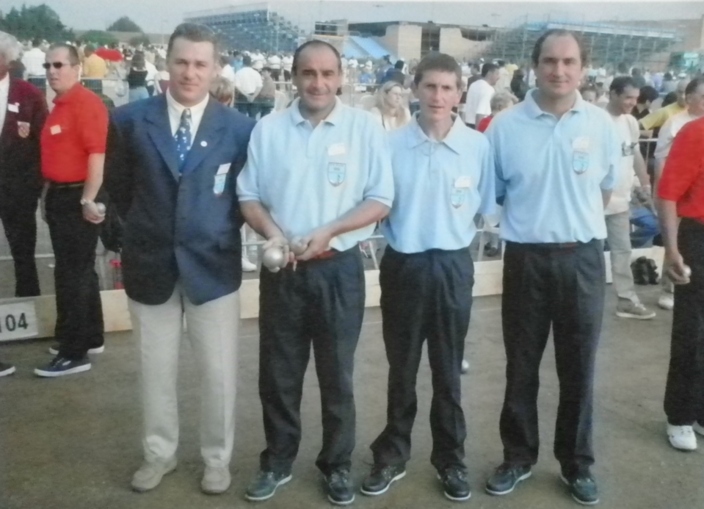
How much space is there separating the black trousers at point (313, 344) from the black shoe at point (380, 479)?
0.12m

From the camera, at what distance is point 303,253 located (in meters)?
2.66

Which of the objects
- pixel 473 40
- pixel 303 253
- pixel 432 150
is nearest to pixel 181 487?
pixel 303 253

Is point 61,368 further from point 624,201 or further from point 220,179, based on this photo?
point 624,201

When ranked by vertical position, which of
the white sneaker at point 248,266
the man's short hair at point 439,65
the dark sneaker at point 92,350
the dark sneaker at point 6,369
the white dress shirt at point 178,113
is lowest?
the dark sneaker at point 6,369

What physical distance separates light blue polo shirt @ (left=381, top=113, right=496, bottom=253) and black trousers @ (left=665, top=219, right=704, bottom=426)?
1.12 m

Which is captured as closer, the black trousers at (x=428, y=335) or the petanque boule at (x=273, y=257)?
the petanque boule at (x=273, y=257)

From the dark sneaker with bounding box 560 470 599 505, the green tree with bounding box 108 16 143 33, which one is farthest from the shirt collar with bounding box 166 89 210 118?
the dark sneaker with bounding box 560 470 599 505

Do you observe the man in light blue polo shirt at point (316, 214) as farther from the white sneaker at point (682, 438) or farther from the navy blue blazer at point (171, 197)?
the white sneaker at point (682, 438)

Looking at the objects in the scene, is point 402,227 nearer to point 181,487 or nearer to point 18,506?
point 181,487

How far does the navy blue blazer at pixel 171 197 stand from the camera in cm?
282

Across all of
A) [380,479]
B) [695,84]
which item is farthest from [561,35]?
[695,84]

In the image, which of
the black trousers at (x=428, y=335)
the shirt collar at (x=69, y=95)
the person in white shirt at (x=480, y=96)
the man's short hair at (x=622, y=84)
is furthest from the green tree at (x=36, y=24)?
the person in white shirt at (x=480, y=96)

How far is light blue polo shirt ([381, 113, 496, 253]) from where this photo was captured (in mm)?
2852

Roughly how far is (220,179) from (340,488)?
1353 mm
